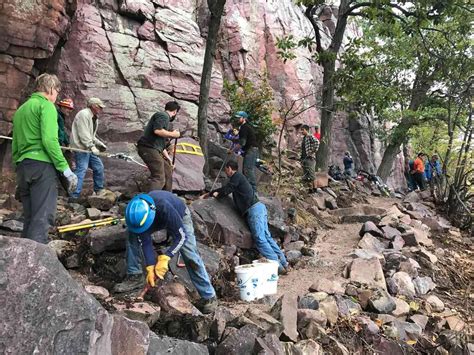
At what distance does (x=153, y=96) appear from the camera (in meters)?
10.6

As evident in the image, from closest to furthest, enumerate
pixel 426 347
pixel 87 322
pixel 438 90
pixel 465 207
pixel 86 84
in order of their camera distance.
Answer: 1. pixel 87 322
2. pixel 426 347
3. pixel 86 84
4. pixel 465 207
5. pixel 438 90

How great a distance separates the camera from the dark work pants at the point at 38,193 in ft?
13.1

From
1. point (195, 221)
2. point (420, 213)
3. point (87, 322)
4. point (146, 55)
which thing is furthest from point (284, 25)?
point (87, 322)

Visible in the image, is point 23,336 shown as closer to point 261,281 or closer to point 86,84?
point 261,281

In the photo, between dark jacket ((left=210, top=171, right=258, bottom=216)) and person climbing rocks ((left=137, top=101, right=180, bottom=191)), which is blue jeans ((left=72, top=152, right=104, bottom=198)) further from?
dark jacket ((left=210, top=171, right=258, bottom=216))

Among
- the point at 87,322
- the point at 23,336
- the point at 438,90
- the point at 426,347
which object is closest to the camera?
the point at 23,336

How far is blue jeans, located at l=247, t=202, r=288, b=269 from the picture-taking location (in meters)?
6.30

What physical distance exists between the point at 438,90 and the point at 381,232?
38.8 feet

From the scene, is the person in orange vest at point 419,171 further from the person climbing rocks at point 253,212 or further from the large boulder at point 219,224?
the large boulder at point 219,224

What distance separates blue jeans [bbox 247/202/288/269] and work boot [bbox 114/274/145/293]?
230 cm

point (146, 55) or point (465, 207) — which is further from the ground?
point (146, 55)

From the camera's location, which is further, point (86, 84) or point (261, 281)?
point (86, 84)

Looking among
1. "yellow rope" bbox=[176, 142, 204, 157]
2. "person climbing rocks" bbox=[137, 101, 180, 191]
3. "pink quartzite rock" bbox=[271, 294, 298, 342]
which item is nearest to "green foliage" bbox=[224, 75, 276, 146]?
"yellow rope" bbox=[176, 142, 204, 157]

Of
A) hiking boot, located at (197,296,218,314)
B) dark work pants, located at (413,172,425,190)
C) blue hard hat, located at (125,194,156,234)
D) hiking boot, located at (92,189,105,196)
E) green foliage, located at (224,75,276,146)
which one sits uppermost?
green foliage, located at (224,75,276,146)
